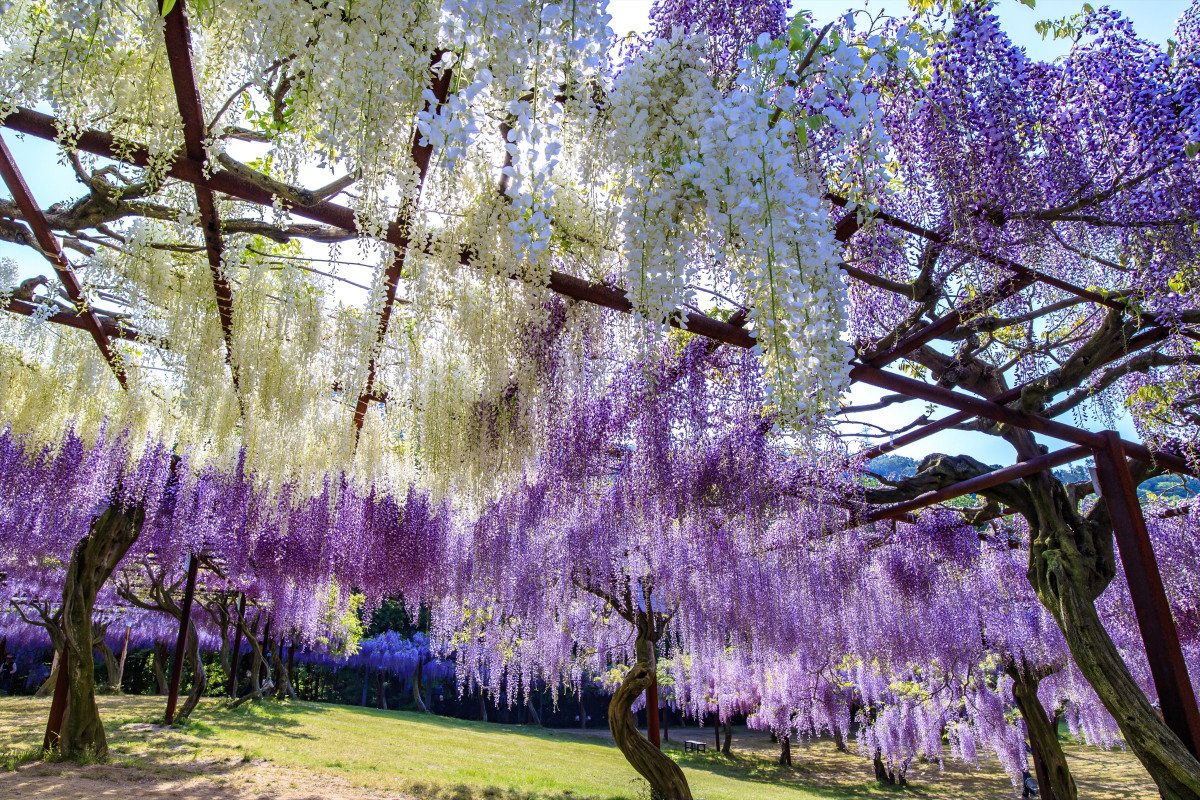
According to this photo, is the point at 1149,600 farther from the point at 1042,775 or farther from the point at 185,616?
the point at 185,616

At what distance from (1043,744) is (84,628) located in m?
9.34

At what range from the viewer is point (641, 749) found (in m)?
6.21

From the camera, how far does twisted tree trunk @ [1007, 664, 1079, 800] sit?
7.28 m

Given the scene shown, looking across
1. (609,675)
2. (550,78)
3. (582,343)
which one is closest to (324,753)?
(582,343)

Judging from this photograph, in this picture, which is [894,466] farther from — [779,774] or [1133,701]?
[1133,701]

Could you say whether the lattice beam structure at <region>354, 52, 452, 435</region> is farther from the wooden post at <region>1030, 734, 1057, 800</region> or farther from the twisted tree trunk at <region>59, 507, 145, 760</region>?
the wooden post at <region>1030, 734, 1057, 800</region>

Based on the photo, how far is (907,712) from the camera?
38.1ft

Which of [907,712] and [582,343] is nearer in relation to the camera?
[582,343]

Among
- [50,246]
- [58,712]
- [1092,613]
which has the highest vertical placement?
[50,246]

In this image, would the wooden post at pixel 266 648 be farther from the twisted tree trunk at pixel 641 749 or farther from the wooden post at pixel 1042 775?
the wooden post at pixel 1042 775

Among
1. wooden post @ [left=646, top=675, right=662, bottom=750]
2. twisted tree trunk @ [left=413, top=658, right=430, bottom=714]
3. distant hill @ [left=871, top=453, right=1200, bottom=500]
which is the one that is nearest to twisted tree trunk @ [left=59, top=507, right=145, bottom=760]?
wooden post @ [left=646, top=675, right=662, bottom=750]

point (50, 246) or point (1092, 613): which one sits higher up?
point (50, 246)

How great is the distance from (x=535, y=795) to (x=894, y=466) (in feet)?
170

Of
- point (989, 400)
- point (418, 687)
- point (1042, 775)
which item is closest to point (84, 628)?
point (989, 400)
